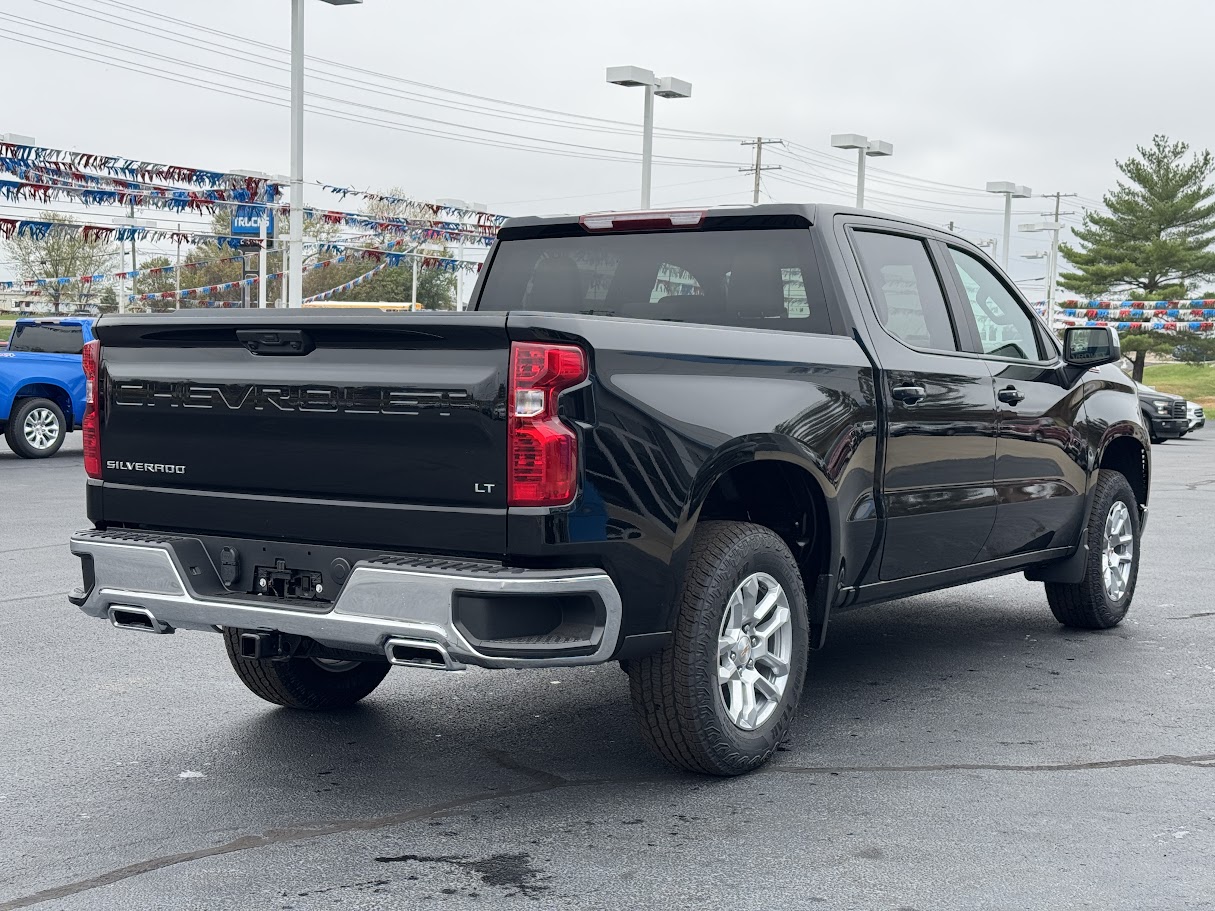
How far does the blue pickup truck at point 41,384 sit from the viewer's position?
17.9 metres

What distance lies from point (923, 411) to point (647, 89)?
22996mm

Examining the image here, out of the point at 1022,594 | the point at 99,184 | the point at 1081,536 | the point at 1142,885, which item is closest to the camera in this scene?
the point at 1142,885

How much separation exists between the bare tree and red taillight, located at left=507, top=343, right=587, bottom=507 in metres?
65.4

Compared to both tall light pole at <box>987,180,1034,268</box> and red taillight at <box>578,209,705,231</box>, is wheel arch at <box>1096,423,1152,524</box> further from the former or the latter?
tall light pole at <box>987,180,1034,268</box>

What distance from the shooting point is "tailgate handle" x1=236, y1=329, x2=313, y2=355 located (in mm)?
4496

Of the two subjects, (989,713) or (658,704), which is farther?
(989,713)

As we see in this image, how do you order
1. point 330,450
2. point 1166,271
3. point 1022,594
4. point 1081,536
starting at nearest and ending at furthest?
point 330,450 → point 1081,536 → point 1022,594 → point 1166,271

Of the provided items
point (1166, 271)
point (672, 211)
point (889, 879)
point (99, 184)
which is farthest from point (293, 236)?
point (1166, 271)

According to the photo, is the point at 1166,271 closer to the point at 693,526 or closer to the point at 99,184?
the point at 99,184

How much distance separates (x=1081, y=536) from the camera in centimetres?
729

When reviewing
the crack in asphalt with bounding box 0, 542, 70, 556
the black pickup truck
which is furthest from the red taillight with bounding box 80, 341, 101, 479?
the crack in asphalt with bounding box 0, 542, 70, 556

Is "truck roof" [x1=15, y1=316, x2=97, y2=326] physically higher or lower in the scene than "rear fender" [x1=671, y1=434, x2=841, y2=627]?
higher

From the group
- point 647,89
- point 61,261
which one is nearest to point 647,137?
point 647,89

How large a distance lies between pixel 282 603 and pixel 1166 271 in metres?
66.9
